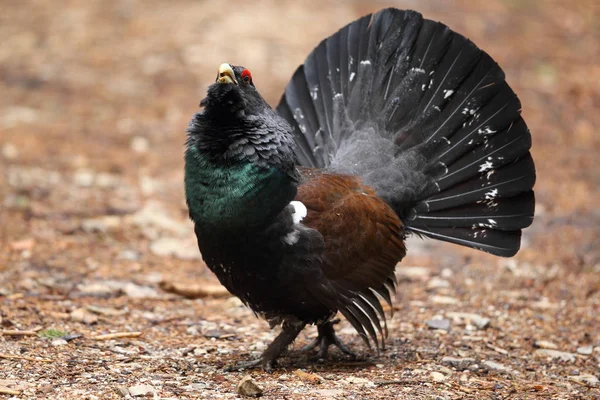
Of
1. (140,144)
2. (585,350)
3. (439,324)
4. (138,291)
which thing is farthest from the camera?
(140,144)

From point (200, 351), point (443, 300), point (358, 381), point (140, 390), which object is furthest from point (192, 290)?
point (140, 390)

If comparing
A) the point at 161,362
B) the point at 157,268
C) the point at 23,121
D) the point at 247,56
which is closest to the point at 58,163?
the point at 23,121

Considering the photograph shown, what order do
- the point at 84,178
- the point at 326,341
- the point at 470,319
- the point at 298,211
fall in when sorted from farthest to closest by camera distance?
the point at 84,178
the point at 470,319
the point at 326,341
the point at 298,211

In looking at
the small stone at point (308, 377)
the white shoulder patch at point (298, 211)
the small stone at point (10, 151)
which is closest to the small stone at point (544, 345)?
the small stone at point (308, 377)

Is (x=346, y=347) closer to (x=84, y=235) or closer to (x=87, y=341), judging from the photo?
(x=87, y=341)

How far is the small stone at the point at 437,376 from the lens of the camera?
204 inches

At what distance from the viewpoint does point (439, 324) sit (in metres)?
6.48

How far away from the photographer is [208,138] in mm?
4992

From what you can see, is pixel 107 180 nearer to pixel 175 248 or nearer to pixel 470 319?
pixel 175 248

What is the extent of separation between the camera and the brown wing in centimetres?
521

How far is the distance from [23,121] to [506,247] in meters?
7.28

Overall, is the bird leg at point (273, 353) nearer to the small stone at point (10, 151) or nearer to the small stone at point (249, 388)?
the small stone at point (249, 388)

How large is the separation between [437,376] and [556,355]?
127 cm

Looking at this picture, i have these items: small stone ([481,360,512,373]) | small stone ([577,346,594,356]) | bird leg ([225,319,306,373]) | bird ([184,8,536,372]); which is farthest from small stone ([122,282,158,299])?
small stone ([577,346,594,356])
